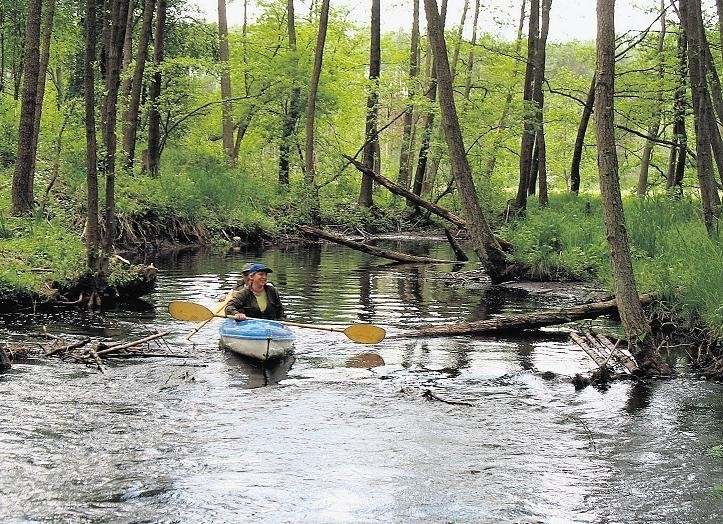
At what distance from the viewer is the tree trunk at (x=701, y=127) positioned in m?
12.1

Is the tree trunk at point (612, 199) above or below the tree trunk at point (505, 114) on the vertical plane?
below

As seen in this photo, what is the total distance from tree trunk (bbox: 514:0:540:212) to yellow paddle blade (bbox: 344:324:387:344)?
489 inches

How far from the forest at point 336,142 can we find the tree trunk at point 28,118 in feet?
0.14

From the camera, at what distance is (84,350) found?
368 inches

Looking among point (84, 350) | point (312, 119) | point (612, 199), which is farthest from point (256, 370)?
point (312, 119)

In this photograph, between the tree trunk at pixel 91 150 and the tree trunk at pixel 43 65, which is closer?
the tree trunk at pixel 91 150

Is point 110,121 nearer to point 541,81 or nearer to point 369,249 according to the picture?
point 369,249

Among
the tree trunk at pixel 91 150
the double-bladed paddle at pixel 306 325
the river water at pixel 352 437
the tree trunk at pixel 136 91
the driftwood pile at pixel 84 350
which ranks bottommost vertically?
the river water at pixel 352 437

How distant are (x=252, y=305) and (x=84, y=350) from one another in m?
2.29

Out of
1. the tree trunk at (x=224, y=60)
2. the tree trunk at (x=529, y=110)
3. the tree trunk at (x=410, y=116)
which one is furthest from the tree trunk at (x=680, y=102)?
the tree trunk at (x=224, y=60)

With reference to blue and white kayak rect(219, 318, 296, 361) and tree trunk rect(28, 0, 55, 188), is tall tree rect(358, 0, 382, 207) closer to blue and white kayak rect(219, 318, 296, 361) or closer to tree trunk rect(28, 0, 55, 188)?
tree trunk rect(28, 0, 55, 188)

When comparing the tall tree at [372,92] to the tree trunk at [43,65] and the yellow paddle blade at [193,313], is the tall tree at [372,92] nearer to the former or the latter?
the tree trunk at [43,65]

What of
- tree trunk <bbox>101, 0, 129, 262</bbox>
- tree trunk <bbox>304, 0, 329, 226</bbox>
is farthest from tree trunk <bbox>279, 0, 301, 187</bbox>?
tree trunk <bbox>101, 0, 129, 262</bbox>

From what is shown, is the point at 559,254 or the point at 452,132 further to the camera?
the point at 559,254
